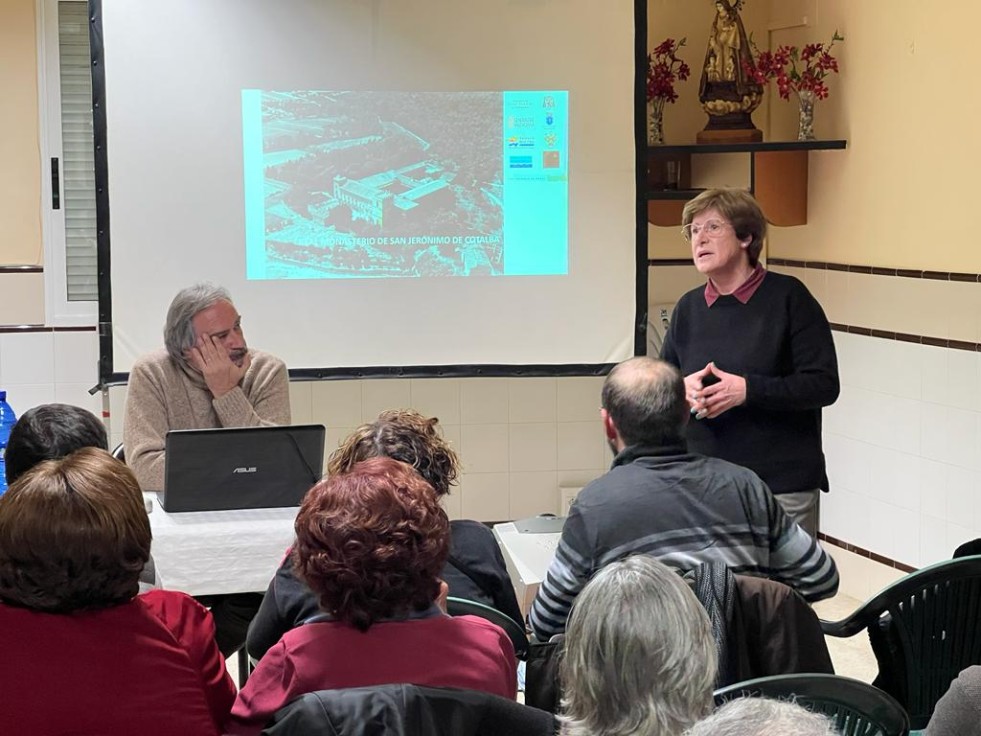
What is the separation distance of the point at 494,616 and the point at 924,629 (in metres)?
0.95

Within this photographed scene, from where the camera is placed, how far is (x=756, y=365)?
337cm

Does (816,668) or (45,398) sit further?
(45,398)

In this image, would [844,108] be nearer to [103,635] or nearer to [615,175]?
[615,175]

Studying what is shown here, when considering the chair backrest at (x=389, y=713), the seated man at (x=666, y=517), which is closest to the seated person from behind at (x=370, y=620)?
the chair backrest at (x=389, y=713)

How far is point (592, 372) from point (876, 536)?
1.23 meters

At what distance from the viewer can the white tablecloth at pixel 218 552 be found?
8.87ft

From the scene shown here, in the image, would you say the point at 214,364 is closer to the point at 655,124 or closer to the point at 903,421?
the point at 655,124

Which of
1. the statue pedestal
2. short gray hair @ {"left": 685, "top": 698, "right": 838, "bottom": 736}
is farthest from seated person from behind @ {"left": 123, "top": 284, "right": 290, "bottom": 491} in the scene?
short gray hair @ {"left": 685, "top": 698, "right": 838, "bottom": 736}

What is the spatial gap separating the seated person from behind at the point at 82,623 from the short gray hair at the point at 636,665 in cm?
57

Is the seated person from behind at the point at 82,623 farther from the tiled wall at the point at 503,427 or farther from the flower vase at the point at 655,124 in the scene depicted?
the flower vase at the point at 655,124

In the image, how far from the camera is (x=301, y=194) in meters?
4.62

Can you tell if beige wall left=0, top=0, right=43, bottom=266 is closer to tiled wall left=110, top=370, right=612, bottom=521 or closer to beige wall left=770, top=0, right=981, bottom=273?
tiled wall left=110, top=370, right=612, bottom=521

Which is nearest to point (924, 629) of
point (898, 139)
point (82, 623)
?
point (82, 623)

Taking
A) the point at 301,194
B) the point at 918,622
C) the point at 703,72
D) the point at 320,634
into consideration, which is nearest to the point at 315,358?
the point at 301,194
